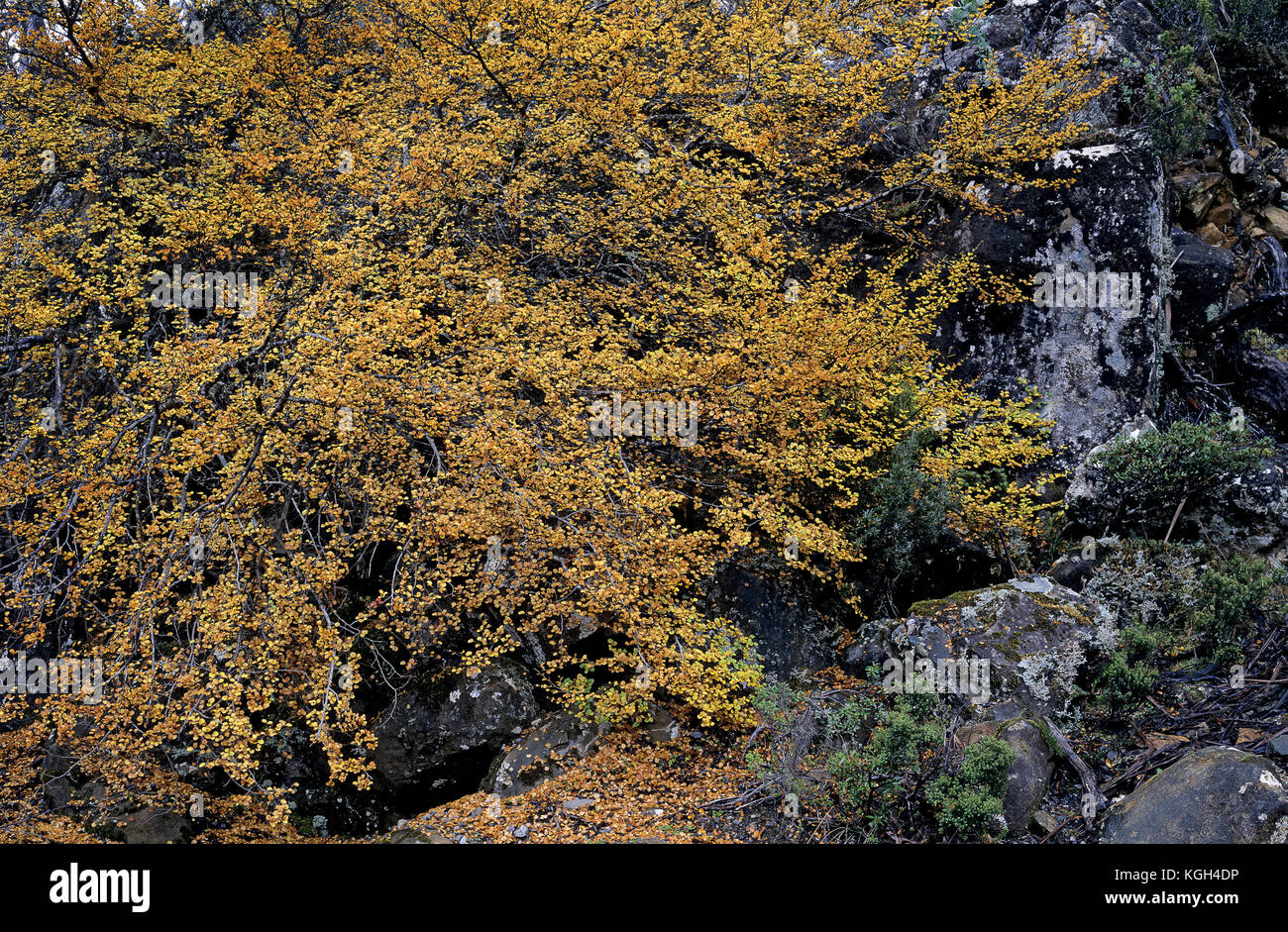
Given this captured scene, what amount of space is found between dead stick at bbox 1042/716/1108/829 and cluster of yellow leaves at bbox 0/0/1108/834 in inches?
118

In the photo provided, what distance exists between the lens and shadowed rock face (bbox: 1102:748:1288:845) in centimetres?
536

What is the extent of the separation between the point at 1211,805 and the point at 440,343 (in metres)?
9.38

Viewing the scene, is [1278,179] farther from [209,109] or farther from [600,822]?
[209,109]

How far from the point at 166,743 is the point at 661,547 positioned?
19.2ft

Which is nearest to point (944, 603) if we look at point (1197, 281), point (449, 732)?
point (449, 732)

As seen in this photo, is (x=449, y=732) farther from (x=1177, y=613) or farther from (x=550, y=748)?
(x=1177, y=613)

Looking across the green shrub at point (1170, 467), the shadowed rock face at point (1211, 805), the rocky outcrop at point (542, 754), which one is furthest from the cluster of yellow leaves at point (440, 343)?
the shadowed rock face at point (1211, 805)

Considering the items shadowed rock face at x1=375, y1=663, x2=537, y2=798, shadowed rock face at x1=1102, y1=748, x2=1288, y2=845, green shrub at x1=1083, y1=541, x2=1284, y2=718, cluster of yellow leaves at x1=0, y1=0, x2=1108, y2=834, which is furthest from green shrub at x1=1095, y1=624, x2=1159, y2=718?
shadowed rock face at x1=375, y1=663, x2=537, y2=798

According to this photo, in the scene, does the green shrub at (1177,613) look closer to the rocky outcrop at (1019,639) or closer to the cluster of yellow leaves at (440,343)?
the rocky outcrop at (1019,639)

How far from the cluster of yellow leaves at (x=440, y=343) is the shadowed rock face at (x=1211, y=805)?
358 centimetres

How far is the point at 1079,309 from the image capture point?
473 inches

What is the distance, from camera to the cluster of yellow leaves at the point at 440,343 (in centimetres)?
823

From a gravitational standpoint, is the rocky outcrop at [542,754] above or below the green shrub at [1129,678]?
below
